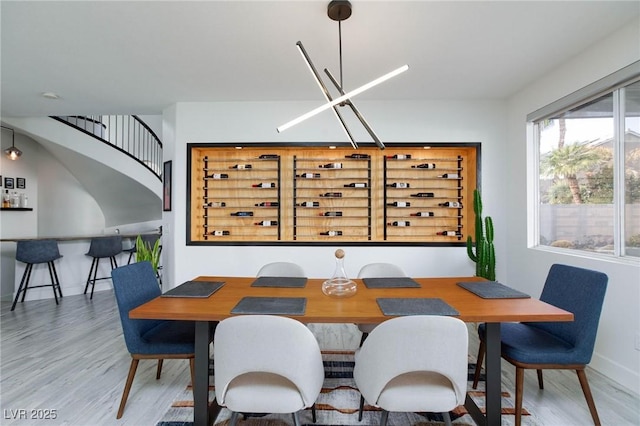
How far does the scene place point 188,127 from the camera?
12.8 feet

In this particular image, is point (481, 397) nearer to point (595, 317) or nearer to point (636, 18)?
point (595, 317)

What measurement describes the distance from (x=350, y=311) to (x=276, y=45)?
2245 mm

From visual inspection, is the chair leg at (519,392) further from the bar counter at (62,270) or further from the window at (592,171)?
the bar counter at (62,270)

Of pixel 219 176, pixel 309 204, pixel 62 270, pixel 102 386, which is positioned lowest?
pixel 102 386

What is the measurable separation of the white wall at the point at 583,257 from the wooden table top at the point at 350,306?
1.17 meters

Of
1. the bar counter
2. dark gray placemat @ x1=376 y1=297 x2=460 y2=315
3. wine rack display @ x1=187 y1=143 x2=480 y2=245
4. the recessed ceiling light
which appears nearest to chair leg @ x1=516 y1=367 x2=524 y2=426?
dark gray placemat @ x1=376 y1=297 x2=460 y2=315

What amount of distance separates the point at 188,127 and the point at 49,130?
9.49 feet

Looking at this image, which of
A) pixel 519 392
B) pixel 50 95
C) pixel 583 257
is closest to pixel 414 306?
pixel 519 392

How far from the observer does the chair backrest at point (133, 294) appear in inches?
74.1

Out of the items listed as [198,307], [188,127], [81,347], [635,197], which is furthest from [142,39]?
[635,197]

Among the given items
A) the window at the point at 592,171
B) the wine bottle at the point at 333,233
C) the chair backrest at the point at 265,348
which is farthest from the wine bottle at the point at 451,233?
the chair backrest at the point at 265,348

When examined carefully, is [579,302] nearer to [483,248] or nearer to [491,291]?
[491,291]

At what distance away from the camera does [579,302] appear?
6.04 ft

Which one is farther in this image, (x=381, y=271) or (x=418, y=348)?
(x=381, y=271)
